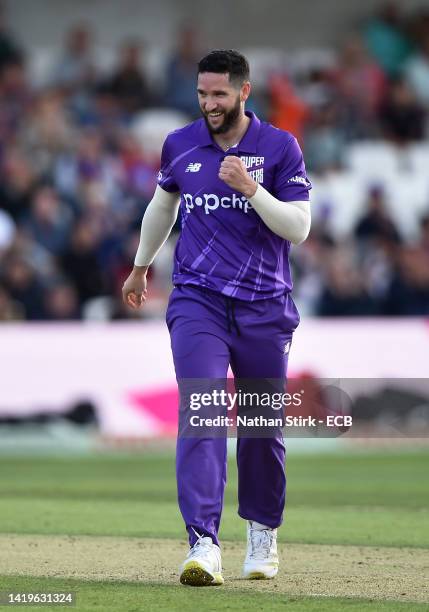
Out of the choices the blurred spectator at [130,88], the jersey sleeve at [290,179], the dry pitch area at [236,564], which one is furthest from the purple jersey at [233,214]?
the blurred spectator at [130,88]

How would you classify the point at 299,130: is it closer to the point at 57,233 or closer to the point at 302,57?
the point at 302,57

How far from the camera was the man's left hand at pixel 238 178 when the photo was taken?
664 cm

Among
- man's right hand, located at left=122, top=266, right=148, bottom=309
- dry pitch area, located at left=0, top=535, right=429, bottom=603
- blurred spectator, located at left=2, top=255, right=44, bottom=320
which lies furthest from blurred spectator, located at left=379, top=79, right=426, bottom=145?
man's right hand, located at left=122, top=266, right=148, bottom=309

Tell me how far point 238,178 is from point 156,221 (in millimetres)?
793

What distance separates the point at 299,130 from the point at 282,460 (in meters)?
14.2

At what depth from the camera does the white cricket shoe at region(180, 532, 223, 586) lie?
21.4 ft

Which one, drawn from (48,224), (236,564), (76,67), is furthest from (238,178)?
(76,67)

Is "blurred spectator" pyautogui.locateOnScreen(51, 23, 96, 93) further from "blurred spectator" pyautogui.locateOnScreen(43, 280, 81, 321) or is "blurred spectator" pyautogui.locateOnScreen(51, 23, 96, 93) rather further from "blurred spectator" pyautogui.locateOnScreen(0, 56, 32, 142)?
"blurred spectator" pyautogui.locateOnScreen(43, 280, 81, 321)

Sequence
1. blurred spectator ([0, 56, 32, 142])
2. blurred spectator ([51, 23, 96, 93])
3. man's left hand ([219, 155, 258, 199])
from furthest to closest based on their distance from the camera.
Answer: blurred spectator ([51, 23, 96, 93]) < blurred spectator ([0, 56, 32, 142]) < man's left hand ([219, 155, 258, 199])

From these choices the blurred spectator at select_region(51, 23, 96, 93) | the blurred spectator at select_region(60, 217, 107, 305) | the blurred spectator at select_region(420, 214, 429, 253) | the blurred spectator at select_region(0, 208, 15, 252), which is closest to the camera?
the blurred spectator at select_region(0, 208, 15, 252)

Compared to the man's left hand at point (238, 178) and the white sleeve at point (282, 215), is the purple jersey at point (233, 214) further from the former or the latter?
the man's left hand at point (238, 178)

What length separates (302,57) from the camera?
23281 mm

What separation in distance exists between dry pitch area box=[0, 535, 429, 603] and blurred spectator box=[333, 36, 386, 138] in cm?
1361

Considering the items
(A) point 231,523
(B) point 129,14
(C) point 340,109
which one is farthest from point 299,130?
(A) point 231,523
